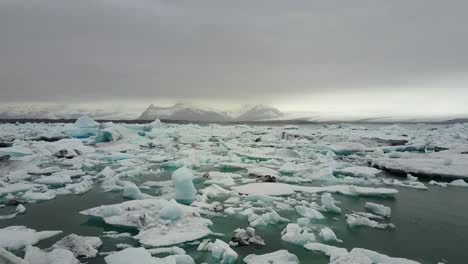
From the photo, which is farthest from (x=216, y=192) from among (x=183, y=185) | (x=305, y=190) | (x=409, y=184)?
(x=409, y=184)

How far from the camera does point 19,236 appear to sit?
15.8 feet

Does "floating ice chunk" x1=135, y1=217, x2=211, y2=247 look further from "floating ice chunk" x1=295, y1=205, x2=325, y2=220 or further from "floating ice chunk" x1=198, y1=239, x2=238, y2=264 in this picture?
"floating ice chunk" x1=295, y1=205, x2=325, y2=220

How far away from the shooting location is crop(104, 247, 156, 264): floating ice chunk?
3.78 m

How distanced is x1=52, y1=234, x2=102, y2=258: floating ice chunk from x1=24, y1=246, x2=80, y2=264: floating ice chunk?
17cm

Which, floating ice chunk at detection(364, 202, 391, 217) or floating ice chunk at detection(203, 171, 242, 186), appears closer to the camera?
floating ice chunk at detection(364, 202, 391, 217)

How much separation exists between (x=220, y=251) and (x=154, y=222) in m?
1.64

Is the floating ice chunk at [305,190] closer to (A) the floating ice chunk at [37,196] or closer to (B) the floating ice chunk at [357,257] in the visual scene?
(B) the floating ice chunk at [357,257]

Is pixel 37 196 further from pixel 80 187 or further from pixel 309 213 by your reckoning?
pixel 309 213

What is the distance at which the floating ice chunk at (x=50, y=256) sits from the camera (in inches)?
→ 155

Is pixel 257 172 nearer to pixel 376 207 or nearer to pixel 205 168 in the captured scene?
pixel 205 168

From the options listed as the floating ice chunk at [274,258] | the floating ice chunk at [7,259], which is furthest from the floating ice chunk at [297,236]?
the floating ice chunk at [7,259]

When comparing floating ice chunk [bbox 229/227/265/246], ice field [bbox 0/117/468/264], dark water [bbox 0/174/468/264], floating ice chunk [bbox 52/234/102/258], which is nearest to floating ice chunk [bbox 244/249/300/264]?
ice field [bbox 0/117/468/264]

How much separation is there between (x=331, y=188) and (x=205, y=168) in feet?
17.1

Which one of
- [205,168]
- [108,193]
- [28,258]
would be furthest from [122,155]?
[28,258]
